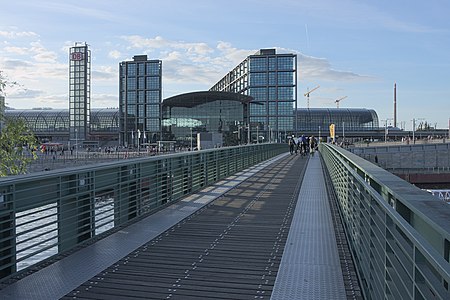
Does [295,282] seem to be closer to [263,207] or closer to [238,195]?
[263,207]

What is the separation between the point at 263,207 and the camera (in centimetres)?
1039

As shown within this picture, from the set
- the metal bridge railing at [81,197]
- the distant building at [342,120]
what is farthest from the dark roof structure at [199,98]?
the metal bridge railing at [81,197]

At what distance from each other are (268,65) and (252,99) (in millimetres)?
11497

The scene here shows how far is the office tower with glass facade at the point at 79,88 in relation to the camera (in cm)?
9512

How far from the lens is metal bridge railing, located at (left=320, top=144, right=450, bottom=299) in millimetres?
1924

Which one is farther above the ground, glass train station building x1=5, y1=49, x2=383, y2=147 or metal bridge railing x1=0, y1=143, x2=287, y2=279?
glass train station building x1=5, y1=49, x2=383, y2=147


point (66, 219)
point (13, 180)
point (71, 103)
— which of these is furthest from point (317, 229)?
point (71, 103)

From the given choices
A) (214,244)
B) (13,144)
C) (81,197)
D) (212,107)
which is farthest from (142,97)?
(214,244)

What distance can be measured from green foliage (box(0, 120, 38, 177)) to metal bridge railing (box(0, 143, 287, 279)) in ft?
19.7

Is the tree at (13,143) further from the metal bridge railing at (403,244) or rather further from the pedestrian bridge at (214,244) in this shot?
the metal bridge railing at (403,244)

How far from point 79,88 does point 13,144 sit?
281ft

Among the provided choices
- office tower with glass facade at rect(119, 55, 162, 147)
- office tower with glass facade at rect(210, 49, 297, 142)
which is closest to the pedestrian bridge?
office tower with glass facade at rect(210, 49, 297, 142)

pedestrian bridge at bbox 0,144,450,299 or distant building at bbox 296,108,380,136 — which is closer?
pedestrian bridge at bbox 0,144,450,299

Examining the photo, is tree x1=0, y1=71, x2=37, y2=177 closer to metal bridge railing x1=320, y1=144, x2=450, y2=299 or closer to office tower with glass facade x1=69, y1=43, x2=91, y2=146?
metal bridge railing x1=320, y1=144, x2=450, y2=299
